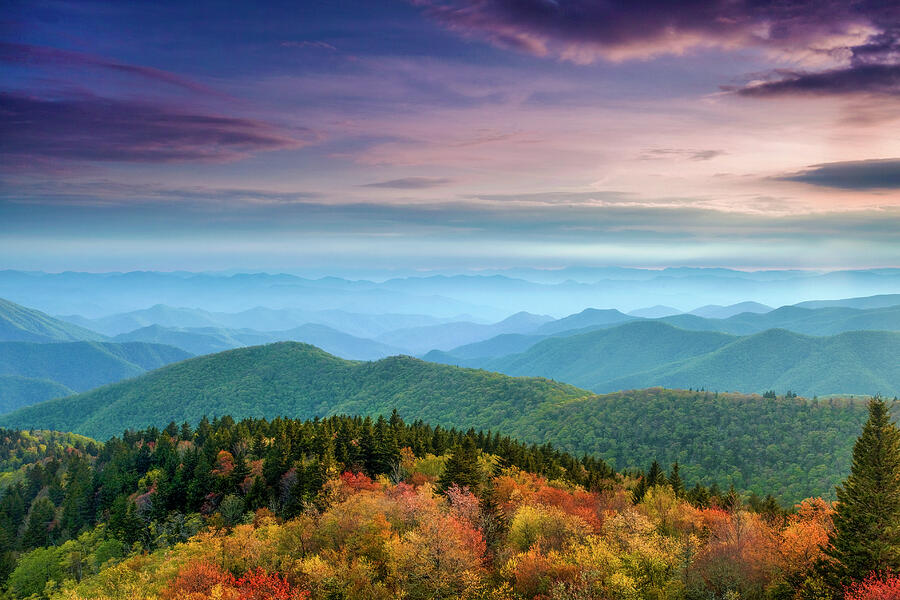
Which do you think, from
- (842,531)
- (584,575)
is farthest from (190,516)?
(842,531)

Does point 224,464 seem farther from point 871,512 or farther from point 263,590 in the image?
point 871,512

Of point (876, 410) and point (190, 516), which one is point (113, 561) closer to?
point (190, 516)

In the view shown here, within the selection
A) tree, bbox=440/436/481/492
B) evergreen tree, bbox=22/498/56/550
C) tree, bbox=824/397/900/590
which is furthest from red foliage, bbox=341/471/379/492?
evergreen tree, bbox=22/498/56/550

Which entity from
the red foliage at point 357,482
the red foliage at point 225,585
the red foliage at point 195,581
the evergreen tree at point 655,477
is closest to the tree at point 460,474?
the red foliage at point 357,482

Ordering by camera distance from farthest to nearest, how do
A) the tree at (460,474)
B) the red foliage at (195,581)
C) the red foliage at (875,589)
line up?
the tree at (460,474) < the red foliage at (195,581) < the red foliage at (875,589)

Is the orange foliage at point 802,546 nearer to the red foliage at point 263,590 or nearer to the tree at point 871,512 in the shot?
the tree at point 871,512

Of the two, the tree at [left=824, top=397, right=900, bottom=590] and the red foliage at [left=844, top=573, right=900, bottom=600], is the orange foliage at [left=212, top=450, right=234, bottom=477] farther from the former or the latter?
the red foliage at [left=844, top=573, right=900, bottom=600]
